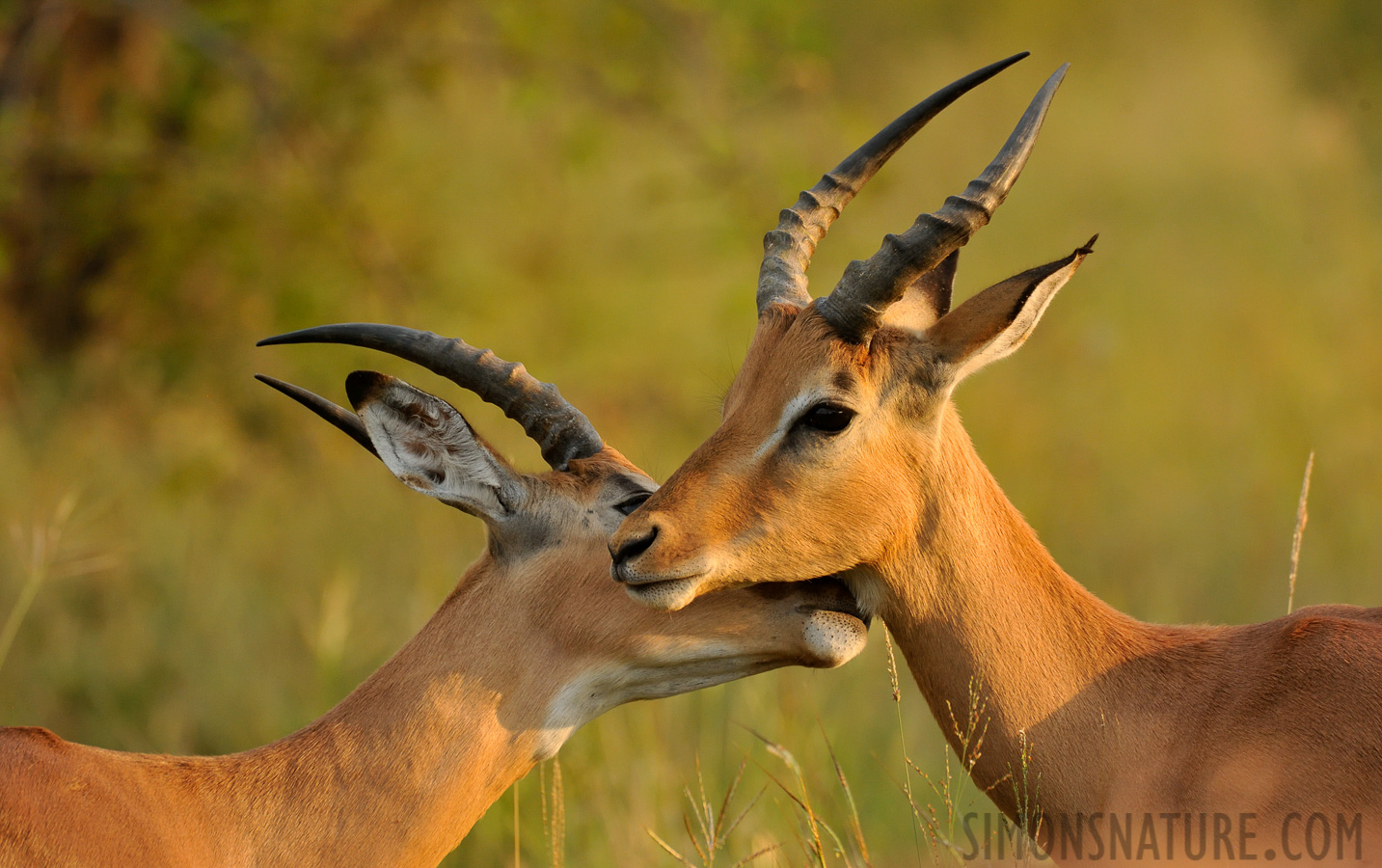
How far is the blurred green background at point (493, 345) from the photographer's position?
7.11 metres

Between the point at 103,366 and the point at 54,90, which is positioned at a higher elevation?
the point at 54,90

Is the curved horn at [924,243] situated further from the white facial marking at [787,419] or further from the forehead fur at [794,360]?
the white facial marking at [787,419]

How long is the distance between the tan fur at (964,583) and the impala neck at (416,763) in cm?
59

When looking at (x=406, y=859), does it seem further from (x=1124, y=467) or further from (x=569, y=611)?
(x=1124, y=467)

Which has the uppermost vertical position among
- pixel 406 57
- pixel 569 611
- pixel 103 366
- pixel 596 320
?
pixel 406 57

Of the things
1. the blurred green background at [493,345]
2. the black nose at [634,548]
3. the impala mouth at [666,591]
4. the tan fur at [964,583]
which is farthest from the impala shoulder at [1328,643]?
the blurred green background at [493,345]

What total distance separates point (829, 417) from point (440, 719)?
1.25 metres

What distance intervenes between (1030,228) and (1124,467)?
3.79 metres

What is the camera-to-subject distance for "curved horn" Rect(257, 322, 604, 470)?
3.69 metres

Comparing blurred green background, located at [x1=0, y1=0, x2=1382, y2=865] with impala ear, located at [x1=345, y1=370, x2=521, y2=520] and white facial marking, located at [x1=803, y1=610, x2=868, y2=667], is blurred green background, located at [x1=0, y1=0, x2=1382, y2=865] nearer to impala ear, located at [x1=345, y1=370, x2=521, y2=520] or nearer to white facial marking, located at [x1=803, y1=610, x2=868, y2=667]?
white facial marking, located at [x1=803, y1=610, x2=868, y2=667]

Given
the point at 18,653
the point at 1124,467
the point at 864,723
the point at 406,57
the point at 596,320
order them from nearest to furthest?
1. the point at 864,723
2. the point at 18,653
3. the point at 406,57
4. the point at 1124,467
5. the point at 596,320

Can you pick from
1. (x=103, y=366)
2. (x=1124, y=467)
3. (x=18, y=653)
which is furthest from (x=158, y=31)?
(x=1124, y=467)

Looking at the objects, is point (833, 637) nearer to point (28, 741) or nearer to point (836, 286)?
point (836, 286)

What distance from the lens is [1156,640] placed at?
132 inches
